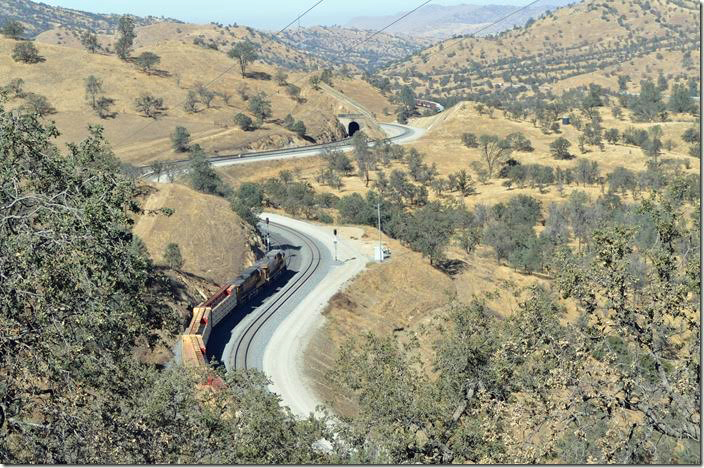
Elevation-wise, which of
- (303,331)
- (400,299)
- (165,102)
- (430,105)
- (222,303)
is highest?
(165,102)

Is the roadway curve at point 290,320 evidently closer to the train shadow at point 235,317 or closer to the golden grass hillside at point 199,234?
the train shadow at point 235,317

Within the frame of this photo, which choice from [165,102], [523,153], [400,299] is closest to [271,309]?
[400,299]

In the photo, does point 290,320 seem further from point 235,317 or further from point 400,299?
point 400,299

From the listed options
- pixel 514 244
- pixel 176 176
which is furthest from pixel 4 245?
pixel 176 176

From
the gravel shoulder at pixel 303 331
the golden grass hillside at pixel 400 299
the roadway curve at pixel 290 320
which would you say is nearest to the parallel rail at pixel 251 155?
the roadway curve at pixel 290 320

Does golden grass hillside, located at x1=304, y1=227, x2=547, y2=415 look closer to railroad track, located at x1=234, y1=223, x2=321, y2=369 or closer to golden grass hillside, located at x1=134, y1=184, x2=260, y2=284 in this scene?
railroad track, located at x1=234, y1=223, x2=321, y2=369

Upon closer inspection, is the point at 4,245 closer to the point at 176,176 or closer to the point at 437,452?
the point at 437,452
